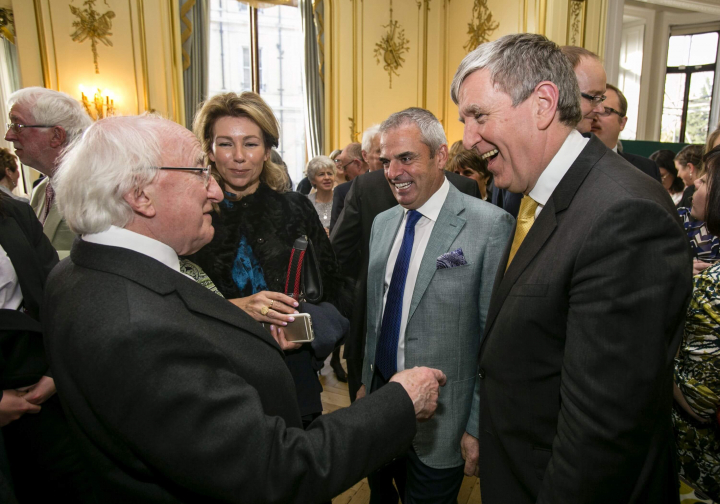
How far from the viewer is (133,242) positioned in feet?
3.02

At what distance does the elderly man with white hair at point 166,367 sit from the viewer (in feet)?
2.47

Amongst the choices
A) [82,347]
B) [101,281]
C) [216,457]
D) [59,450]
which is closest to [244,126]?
[101,281]

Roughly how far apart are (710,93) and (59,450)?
11.7 metres

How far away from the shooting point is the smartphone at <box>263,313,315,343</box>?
1.39 m

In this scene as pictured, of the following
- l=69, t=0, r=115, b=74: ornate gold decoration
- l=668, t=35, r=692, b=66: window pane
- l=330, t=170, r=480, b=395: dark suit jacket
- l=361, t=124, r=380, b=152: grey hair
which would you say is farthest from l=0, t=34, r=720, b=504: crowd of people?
l=668, t=35, r=692, b=66: window pane

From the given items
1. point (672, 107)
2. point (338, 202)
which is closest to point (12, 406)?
point (338, 202)

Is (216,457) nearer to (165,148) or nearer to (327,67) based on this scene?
(165,148)

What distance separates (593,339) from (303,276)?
95cm

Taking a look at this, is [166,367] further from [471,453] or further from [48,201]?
[48,201]

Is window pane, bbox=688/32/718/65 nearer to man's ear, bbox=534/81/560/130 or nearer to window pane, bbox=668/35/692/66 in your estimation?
window pane, bbox=668/35/692/66

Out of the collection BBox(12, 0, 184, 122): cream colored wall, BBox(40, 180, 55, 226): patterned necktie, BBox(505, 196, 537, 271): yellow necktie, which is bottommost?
BBox(40, 180, 55, 226): patterned necktie

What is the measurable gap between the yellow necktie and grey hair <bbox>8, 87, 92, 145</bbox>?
6.67 ft

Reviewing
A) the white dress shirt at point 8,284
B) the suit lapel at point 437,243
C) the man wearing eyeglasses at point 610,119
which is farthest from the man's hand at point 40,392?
the man wearing eyeglasses at point 610,119

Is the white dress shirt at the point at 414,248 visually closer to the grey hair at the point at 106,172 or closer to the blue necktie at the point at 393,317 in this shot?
the blue necktie at the point at 393,317
